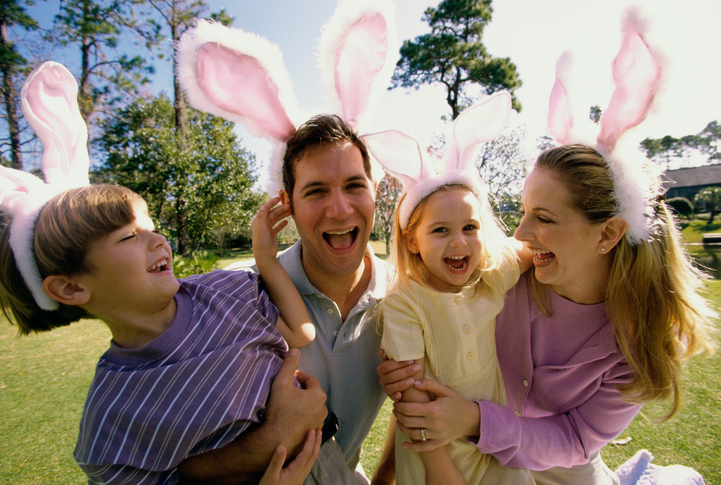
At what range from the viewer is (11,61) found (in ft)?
33.1

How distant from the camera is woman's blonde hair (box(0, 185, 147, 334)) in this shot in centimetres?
141

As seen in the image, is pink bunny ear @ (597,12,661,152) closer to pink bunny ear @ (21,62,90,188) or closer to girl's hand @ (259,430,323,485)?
girl's hand @ (259,430,323,485)

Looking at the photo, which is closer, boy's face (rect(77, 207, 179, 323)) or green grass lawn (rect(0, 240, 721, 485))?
boy's face (rect(77, 207, 179, 323))

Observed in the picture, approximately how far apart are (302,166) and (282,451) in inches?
54.7

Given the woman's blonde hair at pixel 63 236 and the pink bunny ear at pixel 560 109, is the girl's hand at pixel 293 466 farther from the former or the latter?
the pink bunny ear at pixel 560 109

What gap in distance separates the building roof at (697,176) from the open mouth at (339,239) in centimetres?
4389

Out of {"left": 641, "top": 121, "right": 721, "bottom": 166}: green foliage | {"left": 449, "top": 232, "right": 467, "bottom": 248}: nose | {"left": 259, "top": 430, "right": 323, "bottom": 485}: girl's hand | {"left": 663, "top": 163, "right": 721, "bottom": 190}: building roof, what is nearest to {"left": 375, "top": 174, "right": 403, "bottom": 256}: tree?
{"left": 449, "top": 232, "right": 467, "bottom": 248}: nose

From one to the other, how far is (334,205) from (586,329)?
1.51 metres

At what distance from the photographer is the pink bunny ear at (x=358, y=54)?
1943 millimetres

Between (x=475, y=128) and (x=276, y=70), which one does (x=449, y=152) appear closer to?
(x=475, y=128)

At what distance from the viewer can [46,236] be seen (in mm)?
1406

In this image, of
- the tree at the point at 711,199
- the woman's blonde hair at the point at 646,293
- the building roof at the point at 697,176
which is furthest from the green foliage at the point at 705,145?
the woman's blonde hair at the point at 646,293

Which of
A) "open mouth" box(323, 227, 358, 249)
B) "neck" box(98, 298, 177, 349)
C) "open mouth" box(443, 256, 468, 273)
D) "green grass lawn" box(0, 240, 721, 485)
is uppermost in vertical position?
"open mouth" box(323, 227, 358, 249)

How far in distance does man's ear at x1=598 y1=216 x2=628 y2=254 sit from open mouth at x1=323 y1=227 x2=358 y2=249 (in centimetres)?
129
